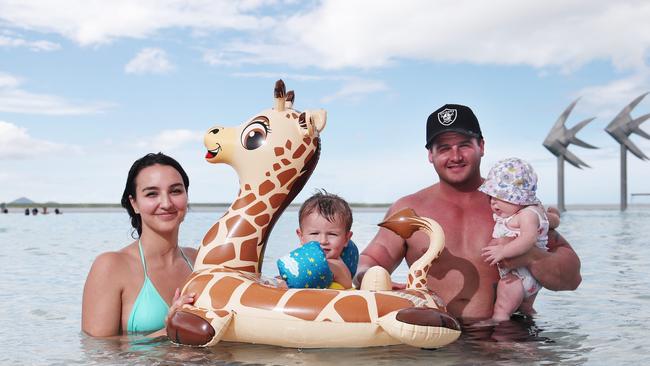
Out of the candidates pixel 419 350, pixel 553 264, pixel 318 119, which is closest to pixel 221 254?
pixel 318 119

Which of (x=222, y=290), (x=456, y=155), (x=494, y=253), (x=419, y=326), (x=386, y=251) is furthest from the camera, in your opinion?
(x=386, y=251)

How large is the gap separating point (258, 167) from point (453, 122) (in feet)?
4.04

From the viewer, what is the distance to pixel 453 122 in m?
4.17

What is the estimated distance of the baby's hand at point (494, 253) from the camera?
158 inches

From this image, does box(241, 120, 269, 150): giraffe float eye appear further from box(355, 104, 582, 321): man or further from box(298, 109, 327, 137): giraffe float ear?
box(355, 104, 582, 321): man

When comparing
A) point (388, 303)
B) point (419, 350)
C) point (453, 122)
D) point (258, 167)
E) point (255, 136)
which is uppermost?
point (453, 122)

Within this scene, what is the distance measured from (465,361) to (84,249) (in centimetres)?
1188

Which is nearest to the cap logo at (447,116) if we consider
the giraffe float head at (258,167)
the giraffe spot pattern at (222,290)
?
the giraffe float head at (258,167)

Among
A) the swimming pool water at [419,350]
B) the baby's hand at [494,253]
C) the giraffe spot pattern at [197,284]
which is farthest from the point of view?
the baby's hand at [494,253]

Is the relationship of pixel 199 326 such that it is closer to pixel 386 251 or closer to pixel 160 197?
pixel 160 197

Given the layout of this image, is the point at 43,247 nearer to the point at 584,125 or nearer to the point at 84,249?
the point at 84,249

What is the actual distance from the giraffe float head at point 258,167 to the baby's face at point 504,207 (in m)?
1.15

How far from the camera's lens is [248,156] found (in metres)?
3.66

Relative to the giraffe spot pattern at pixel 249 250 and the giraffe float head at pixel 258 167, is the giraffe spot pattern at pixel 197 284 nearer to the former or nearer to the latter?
the giraffe float head at pixel 258 167
